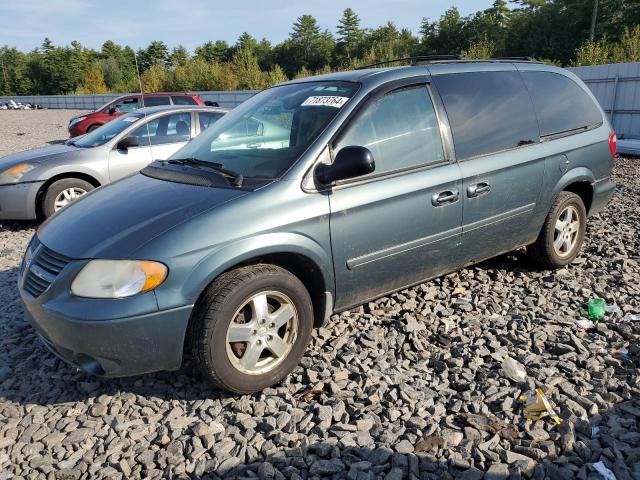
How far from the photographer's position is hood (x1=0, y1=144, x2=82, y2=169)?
6877 millimetres

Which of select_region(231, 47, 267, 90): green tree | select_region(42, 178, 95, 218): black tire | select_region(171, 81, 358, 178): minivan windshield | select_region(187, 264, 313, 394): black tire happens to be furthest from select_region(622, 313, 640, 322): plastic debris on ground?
select_region(231, 47, 267, 90): green tree

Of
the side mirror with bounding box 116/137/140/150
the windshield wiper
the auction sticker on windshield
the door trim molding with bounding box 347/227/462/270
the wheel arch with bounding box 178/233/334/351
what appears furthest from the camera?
the side mirror with bounding box 116/137/140/150

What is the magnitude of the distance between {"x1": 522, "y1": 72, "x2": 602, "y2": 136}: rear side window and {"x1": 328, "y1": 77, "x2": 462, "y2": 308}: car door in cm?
124

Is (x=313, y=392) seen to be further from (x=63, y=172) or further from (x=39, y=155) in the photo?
(x=39, y=155)

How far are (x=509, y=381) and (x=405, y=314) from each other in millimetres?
1035

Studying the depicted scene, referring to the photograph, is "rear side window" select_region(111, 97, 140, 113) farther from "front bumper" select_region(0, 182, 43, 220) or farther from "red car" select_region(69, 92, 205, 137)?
"front bumper" select_region(0, 182, 43, 220)

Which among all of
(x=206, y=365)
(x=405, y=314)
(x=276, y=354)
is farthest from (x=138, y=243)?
(x=405, y=314)

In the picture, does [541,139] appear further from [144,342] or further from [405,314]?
[144,342]

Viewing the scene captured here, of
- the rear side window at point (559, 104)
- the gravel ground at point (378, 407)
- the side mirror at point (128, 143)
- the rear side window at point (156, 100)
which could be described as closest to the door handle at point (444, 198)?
the gravel ground at point (378, 407)

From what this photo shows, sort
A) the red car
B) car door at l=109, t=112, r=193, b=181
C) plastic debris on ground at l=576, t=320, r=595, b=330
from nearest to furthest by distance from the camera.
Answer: plastic debris on ground at l=576, t=320, r=595, b=330
car door at l=109, t=112, r=193, b=181
the red car

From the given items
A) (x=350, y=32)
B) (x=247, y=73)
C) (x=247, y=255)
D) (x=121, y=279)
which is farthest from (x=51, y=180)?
(x=350, y=32)

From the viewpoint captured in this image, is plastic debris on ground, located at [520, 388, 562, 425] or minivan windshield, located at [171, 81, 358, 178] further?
minivan windshield, located at [171, 81, 358, 178]

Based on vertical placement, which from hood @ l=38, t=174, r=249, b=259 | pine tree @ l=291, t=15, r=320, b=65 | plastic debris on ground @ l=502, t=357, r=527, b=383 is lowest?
plastic debris on ground @ l=502, t=357, r=527, b=383

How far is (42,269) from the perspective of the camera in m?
3.03
